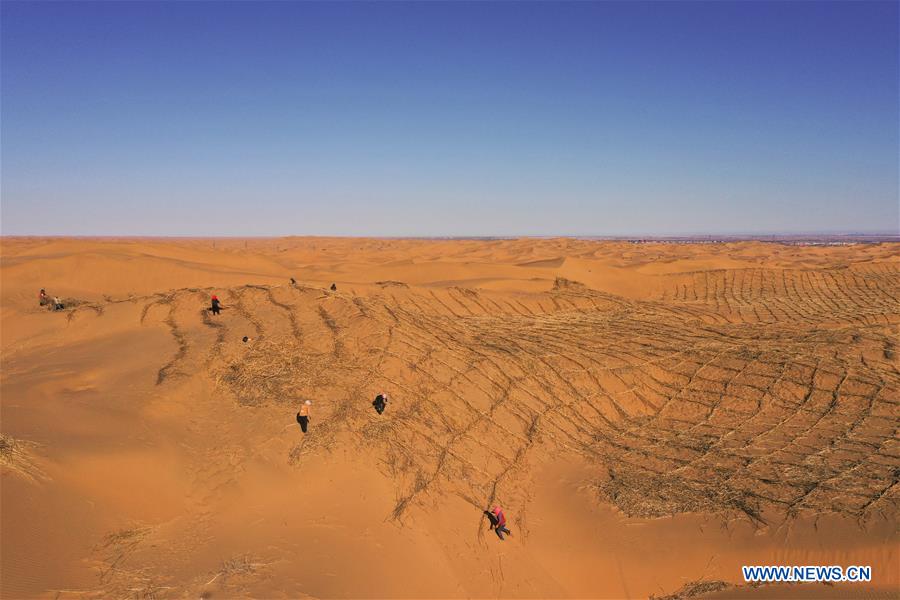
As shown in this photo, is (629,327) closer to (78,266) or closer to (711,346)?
(711,346)

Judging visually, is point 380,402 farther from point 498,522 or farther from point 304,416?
point 498,522

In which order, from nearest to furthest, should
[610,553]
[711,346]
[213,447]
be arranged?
[610,553], [213,447], [711,346]

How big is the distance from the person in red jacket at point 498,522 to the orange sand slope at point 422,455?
155 mm

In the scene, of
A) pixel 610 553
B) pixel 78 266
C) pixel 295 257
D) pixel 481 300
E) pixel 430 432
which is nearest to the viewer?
pixel 610 553

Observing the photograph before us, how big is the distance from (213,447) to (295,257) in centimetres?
5774

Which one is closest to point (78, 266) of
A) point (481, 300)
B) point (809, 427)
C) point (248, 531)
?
point (481, 300)

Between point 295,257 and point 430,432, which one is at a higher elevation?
point 295,257

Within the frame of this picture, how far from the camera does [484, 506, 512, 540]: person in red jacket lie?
862cm

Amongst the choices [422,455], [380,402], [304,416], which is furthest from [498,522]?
[304,416]

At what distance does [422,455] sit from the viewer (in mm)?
10258

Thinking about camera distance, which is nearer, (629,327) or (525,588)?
(525,588)

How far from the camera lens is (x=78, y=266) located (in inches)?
1213

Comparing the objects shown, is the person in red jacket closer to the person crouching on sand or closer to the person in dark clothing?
the person in dark clothing

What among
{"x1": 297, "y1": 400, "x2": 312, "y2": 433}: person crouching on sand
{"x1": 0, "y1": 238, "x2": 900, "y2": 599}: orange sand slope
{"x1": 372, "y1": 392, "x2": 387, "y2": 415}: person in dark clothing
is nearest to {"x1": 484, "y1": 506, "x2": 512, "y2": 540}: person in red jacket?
{"x1": 0, "y1": 238, "x2": 900, "y2": 599}: orange sand slope
